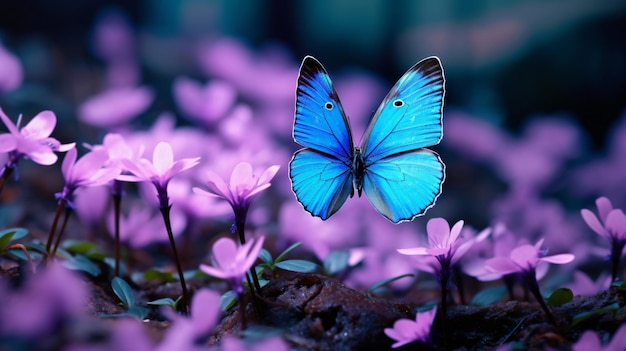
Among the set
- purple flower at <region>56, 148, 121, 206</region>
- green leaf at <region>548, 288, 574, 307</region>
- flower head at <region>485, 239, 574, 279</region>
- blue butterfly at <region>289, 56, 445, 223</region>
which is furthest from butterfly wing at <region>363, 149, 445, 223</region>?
purple flower at <region>56, 148, 121, 206</region>

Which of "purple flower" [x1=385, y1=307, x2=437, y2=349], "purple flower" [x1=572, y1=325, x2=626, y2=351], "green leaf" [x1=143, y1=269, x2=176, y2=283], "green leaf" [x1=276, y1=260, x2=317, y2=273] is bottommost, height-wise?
"green leaf" [x1=143, y1=269, x2=176, y2=283]

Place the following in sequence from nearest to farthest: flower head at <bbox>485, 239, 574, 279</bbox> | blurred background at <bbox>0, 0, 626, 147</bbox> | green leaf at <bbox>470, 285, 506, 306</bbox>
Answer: flower head at <bbox>485, 239, 574, 279</bbox> → green leaf at <bbox>470, 285, 506, 306</bbox> → blurred background at <bbox>0, 0, 626, 147</bbox>

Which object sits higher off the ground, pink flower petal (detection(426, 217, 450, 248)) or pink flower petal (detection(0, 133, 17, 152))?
pink flower petal (detection(0, 133, 17, 152))

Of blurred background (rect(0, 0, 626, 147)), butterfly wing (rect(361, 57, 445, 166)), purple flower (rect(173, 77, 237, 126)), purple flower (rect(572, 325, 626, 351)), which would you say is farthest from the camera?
blurred background (rect(0, 0, 626, 147))

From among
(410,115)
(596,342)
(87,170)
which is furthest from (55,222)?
(596,342)

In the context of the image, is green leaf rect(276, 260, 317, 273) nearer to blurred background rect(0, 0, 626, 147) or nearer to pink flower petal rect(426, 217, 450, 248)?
pink flower petal rect(426, 217, 450, 248)

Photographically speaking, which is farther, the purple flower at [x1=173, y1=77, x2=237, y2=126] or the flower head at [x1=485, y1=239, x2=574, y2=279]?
the purple flower at [x1=173, y1=77, x2=237, y2=126]

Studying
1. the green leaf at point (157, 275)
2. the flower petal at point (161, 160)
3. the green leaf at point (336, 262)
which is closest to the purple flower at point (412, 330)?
the green leaf at point (336, 262)

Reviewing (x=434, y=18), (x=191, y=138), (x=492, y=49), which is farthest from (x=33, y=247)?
(x=434, y=18)

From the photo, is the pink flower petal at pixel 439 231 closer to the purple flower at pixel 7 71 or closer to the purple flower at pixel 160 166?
the purple flower at pixel 160 166
